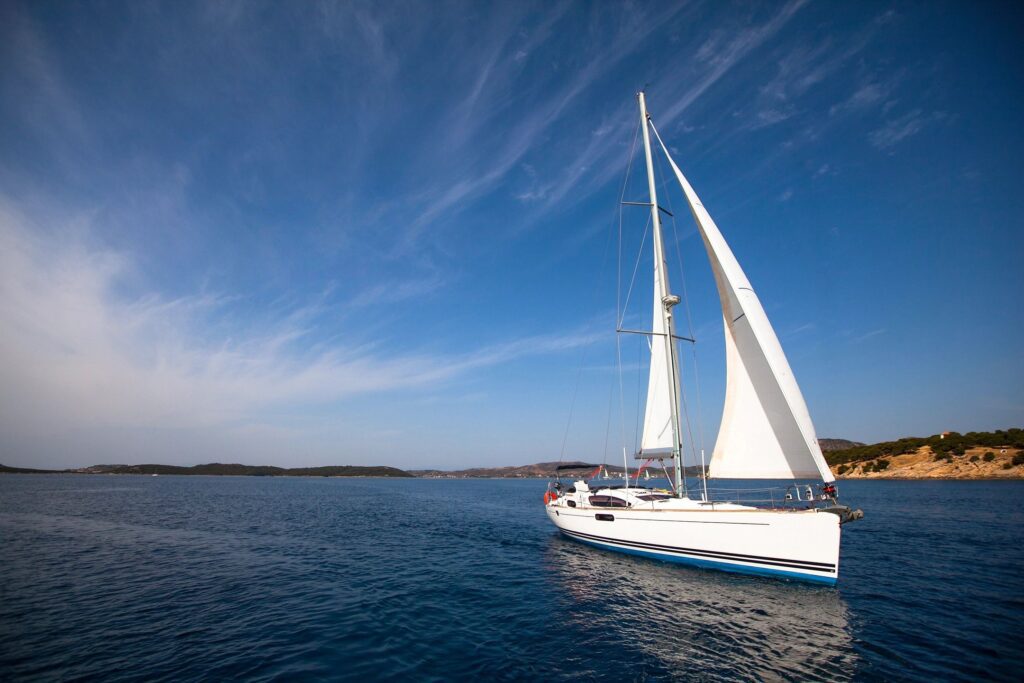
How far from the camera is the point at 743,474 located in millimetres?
17703

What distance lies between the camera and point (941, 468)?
7919cm

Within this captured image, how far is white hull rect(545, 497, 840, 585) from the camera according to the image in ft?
51.7

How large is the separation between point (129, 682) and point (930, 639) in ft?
68.4

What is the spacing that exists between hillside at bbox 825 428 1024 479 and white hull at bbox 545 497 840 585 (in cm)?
9007

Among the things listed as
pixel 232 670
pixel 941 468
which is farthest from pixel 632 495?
pixel 941 468

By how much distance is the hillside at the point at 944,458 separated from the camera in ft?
238

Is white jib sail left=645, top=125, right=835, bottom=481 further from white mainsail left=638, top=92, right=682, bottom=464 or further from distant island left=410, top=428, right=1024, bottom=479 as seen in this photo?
distant island left=410, top=428, right=1024, bottom=479

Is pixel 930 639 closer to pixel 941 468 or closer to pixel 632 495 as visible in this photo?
pixel 632 495

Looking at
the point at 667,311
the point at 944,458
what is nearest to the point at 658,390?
the point at 667,311

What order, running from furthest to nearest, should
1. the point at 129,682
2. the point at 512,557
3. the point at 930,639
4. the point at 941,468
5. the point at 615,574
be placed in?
the point at 941,468 → the point at 512,557 → the point at 615,574 → the point at 930,639 → the point at 129,682

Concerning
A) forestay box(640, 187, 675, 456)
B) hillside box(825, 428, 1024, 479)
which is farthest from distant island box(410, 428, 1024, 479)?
forestay box(640, 187, 675, 456)

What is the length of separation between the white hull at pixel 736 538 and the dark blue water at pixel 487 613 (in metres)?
0.72

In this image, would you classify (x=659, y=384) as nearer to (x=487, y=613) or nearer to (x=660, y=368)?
(x=660, y=368)

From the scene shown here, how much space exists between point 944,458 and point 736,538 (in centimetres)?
9903
